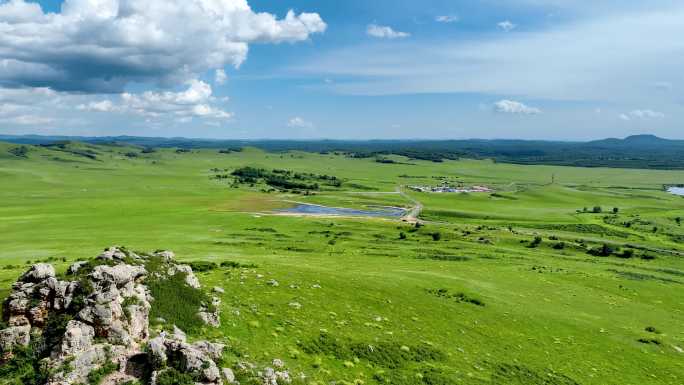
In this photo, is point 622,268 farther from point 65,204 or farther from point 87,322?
point 65,204

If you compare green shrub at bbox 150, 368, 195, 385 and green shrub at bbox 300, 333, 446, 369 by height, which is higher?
green shrub at bbox 150, 368, 195, 385

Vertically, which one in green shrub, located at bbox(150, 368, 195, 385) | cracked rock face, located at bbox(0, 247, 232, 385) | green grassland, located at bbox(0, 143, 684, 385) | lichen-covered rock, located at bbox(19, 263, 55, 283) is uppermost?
lichen-covered rock, located at bbox(19, 263, 55, 283)

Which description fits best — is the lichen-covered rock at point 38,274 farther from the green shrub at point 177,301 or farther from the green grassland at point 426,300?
the green shrub at point 177,301

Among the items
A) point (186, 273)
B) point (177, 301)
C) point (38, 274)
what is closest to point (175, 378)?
point (177, 301)

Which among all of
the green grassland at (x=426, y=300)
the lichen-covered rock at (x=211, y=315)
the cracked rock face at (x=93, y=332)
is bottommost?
the green grassland at (x=426, y=300)

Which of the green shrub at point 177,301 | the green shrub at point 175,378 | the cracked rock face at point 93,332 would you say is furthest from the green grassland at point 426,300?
the green shrub at point 175,378

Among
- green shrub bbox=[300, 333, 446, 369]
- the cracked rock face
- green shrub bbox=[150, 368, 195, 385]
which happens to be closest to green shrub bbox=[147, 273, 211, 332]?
the cracked rock face

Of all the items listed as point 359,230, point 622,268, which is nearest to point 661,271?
point 622,268

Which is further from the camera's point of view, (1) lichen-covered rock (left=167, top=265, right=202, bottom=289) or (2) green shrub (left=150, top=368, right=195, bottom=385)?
(1) lichen-covered rock (left=167, top=265, right=202, bottom=289)

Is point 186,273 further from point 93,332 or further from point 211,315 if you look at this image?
point 93,332

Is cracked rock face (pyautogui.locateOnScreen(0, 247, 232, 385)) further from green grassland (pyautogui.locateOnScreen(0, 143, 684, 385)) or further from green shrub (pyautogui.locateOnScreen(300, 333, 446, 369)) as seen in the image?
green shrub (pyautogui.locateOnScreen(300, 333, 446, 369))
